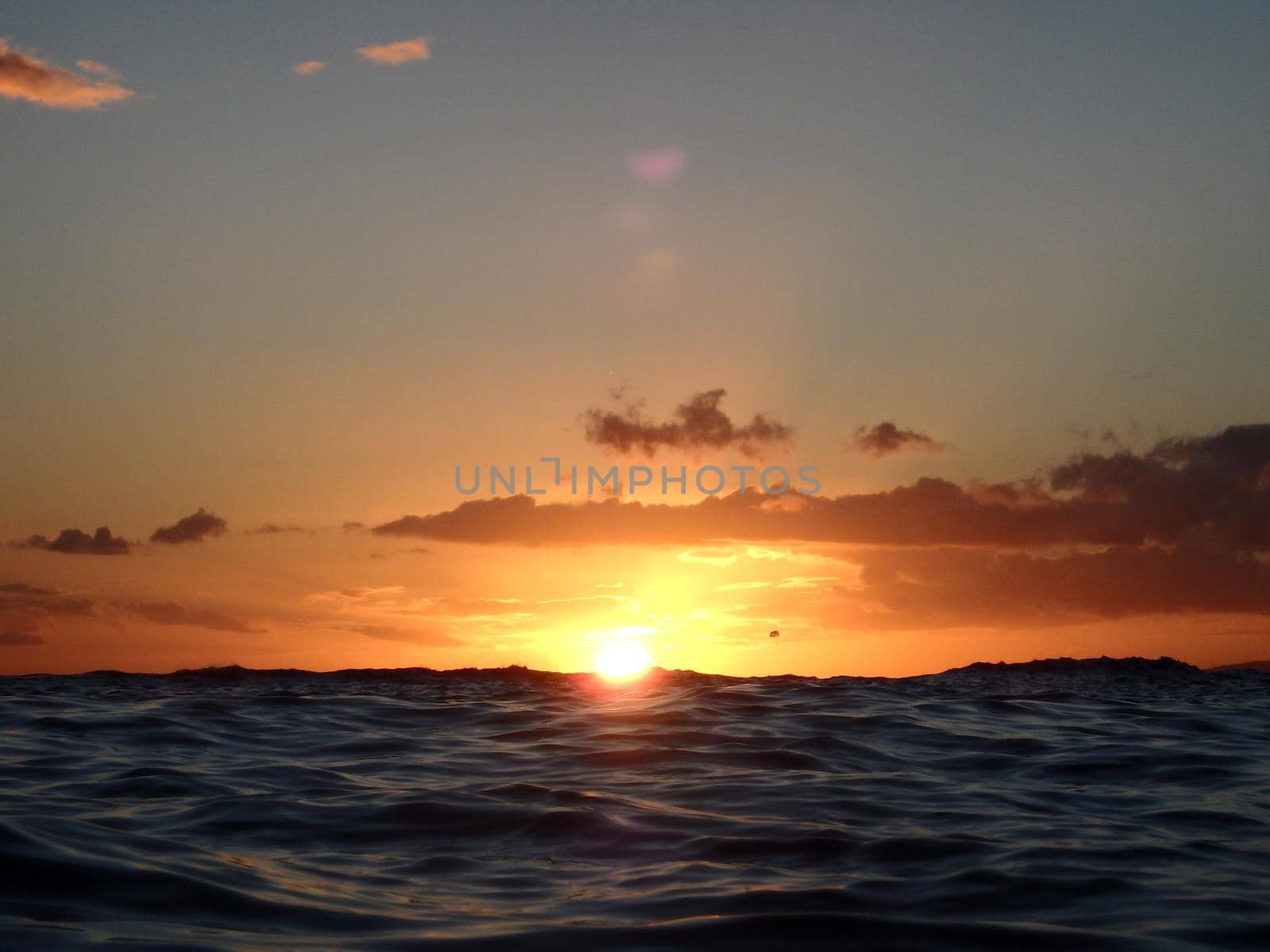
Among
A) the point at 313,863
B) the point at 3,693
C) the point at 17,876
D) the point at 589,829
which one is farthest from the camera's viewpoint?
the point at 3,693

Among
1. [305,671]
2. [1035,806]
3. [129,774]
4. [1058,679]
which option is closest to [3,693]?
[305,671]

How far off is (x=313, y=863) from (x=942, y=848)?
229 inches

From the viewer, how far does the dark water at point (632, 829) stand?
801 centimetres

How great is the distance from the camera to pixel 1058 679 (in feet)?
107

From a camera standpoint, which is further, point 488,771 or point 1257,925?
point 488,771

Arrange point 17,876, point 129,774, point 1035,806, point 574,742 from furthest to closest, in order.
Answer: point 574,742 < point 129,774 < point 1035,806 < point 17,876

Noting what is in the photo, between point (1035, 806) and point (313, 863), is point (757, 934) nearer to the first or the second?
point (313, 863)

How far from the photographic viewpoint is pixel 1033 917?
8266 mm

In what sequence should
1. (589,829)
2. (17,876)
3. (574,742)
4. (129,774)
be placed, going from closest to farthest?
(17,876), (589,829), (129,774), (574,742)

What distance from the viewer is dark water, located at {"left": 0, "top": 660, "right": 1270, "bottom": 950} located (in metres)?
8.01

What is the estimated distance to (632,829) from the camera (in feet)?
37.1

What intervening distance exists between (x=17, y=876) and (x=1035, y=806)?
10348 mm

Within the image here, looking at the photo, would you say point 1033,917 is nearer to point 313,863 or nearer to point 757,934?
point 757,934

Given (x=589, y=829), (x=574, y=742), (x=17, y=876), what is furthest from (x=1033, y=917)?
(x=574, y=742)
